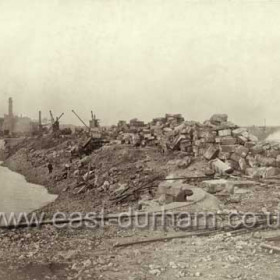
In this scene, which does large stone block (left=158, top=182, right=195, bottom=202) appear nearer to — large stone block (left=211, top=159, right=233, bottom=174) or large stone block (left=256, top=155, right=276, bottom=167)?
large stone block (left=211, top=159, right=233, bottom=174)

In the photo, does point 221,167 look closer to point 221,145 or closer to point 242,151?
point 242,151

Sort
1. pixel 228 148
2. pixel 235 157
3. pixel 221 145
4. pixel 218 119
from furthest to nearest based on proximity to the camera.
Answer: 1. pixel 218 119
2. pixel 221 145
3. pixel 228 148
4. pixel 235 157

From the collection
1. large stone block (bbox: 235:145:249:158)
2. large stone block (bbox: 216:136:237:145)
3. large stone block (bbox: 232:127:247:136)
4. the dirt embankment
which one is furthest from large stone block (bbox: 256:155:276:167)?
the dirt embankment

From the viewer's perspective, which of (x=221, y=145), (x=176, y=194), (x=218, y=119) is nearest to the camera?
(x=176, y=194)

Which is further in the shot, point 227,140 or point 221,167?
point 227,140

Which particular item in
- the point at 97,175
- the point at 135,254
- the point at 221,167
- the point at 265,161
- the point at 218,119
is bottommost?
the point at 135,254

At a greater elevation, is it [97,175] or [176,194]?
[176,194]

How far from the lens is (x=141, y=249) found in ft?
19.7

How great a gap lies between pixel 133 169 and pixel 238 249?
8846mm

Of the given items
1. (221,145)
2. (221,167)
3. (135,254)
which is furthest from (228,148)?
(135,254)

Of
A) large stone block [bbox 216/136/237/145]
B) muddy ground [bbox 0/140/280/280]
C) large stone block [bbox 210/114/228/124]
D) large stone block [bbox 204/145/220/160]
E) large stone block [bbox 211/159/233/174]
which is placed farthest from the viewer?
large stone block [bbox 210/114/228/124]

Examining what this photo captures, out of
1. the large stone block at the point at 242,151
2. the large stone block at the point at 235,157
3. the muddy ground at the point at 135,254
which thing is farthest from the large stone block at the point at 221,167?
the muddy ground at the point at 135,254

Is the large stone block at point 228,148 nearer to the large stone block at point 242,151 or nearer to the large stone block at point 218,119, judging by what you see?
the large stone block at point 242,151

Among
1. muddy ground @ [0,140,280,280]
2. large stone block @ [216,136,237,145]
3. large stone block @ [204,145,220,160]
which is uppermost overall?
large stone block @ [216,136,237,145]
